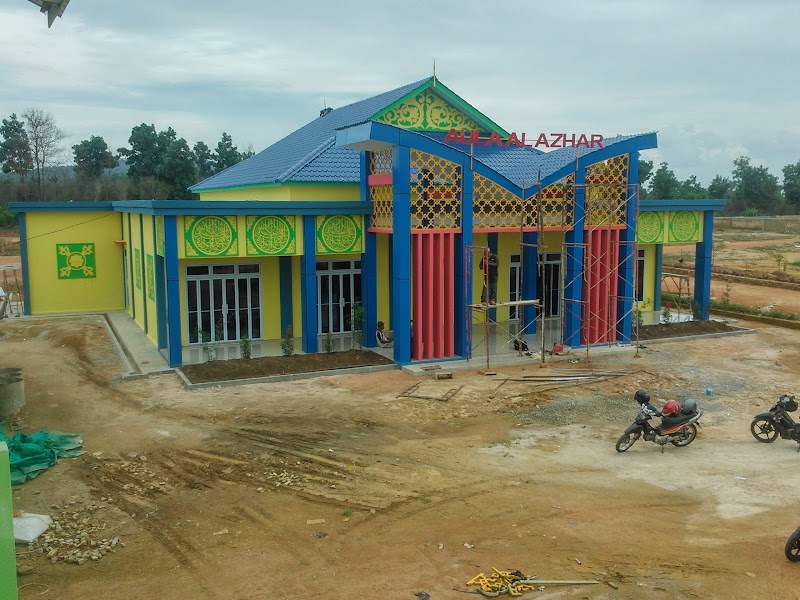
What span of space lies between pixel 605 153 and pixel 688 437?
8.58 meters

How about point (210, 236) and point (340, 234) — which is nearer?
point (210, 236)

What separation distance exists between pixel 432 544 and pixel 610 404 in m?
6.54

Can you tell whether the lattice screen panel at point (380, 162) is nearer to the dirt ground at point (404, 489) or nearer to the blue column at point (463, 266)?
the blue column at point (463, 266)

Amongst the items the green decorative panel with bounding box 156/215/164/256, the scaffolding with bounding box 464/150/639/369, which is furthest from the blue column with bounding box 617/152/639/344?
the green decorative panel with bounding box 156/215/164/256

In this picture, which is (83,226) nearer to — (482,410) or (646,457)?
(482,410)

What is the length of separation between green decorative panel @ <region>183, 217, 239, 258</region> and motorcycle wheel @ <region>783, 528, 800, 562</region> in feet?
39.4

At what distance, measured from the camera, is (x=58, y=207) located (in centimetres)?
2269

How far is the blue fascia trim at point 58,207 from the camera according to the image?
22.1m

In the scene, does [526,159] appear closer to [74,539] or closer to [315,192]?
[315,192]

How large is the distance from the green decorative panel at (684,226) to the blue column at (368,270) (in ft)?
29.4

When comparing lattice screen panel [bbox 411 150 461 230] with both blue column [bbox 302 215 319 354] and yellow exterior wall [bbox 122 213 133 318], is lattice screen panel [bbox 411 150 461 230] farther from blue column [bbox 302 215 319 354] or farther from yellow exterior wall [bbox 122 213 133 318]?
yellow exterior wall [bbox 122 213 133 318]

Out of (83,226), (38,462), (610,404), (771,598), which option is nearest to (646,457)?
(610,404)

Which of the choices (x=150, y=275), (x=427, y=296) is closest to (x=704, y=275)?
(x=427, y=296)

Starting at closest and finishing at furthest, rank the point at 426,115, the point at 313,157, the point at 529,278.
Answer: the point at 529,278 < the point at 313,157 < the point at 426,115
